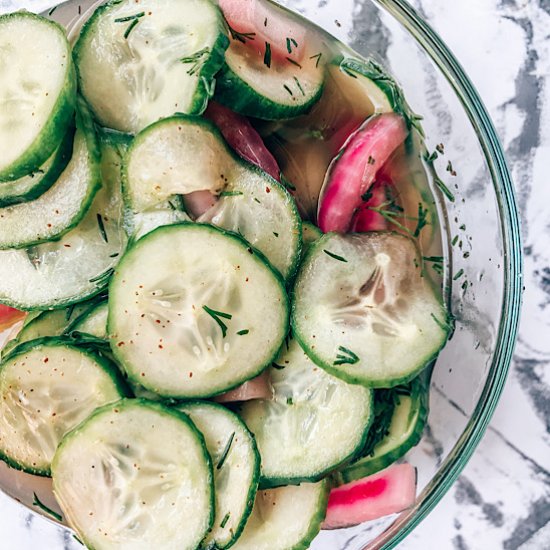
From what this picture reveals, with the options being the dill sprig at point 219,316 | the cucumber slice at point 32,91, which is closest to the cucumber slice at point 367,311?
the dill sprig at point 219,316

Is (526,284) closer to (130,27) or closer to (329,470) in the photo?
(329,470)

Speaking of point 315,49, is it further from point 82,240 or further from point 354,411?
point 354,411

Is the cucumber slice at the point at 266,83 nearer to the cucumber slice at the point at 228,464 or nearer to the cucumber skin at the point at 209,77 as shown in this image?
the cucumber skin at the point at 209,77

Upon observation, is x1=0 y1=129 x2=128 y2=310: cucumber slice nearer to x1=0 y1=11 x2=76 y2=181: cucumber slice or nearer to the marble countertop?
x1=0 y1=11 x2=76 y2=181: cucumber slice

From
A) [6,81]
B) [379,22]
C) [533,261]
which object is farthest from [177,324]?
[533,261]

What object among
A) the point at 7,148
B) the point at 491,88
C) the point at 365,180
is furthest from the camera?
the point at 491,88

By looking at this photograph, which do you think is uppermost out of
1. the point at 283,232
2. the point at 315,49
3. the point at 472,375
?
the point at 315,49

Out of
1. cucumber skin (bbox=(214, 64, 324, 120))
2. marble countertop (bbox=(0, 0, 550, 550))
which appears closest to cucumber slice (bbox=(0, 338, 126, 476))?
cucumber skin (bbox=(214, 64, 324, 120))
